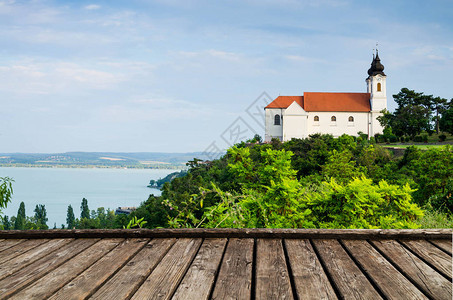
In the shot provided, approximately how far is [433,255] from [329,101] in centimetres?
4499

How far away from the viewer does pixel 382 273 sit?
1.65 meters

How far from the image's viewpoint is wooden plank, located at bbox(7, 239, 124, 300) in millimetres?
1508

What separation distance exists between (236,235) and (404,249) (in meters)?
0.87

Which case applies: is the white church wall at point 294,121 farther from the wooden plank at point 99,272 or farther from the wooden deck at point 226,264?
the wooden plank at point 99,272

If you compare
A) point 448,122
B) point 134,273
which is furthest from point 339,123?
point 134,273

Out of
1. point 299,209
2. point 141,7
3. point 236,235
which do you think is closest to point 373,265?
point 236,235

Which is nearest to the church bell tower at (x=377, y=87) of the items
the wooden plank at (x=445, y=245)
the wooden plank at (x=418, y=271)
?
the wooden plank at (x=445, y=245)

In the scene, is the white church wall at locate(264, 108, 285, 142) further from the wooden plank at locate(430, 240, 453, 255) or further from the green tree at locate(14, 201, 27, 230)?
the wooden plank at locate(430, 240, 453, 255)

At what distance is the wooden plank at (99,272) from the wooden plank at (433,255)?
4.61 ft

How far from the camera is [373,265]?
1738 mm

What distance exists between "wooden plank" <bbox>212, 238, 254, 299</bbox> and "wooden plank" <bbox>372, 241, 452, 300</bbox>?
0.67 metres

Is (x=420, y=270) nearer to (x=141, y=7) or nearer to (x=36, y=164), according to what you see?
(x=141, y=7)

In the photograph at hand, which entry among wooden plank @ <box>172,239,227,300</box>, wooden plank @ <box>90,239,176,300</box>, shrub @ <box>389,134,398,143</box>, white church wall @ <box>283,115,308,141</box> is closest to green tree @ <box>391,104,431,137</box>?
shrub @ <box>389,134,398,143</box>

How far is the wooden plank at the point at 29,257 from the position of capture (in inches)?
70.8
